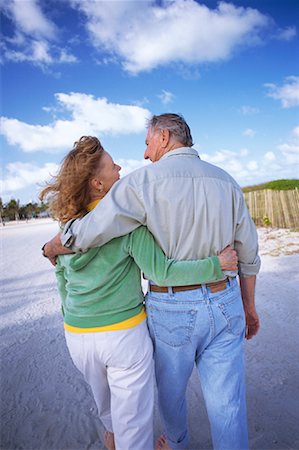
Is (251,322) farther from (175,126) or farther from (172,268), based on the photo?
(175,126)

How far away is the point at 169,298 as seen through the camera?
170 cm

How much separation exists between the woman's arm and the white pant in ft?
1.10

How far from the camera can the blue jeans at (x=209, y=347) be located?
5.48ft

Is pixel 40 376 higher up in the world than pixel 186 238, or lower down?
lower down

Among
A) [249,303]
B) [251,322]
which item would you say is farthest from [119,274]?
[251,322]

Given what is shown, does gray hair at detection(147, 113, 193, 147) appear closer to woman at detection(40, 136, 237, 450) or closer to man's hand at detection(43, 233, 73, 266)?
A: woman at detection(40, 136, 237, 450)

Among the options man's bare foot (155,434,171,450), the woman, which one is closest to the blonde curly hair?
the woman

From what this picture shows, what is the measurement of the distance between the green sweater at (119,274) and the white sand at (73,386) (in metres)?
1.29

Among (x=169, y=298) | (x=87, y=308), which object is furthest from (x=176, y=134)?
(x=87, y=308)

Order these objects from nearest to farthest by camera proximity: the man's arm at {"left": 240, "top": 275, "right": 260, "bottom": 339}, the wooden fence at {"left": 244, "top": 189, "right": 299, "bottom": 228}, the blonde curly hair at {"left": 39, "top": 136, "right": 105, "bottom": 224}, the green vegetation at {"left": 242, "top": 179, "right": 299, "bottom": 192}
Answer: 1. the blonde curly hair at {"left": 39, "top": 136, "right": 105, "bottom": 224}
2. the man's arm at {"left": 240, "top": 275, "right": 260, "bottom": 339}
3. the wooden fence at {"left": 244, "top": 189, "right": 299, "bottom": 228}
4. the green vegetation at {"left": 242, "top": 179, "right": 299, "bottom": 192}

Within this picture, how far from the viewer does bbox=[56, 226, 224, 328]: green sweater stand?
1622mm

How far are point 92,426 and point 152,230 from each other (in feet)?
6.01

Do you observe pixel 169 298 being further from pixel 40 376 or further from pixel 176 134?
pixel 40 376

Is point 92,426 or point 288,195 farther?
point 288,195
